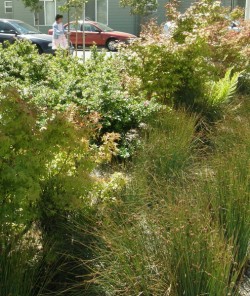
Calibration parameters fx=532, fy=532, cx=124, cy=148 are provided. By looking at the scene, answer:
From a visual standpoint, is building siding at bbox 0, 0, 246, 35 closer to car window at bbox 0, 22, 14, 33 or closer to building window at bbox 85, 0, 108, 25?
building window at bbox 85, 0, 108, 25

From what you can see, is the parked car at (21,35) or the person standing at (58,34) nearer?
the person standing at (58,34)

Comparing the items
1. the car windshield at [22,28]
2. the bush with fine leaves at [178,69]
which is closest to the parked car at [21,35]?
the car windshield at [22,28]

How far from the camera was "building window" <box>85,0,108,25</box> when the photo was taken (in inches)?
1341

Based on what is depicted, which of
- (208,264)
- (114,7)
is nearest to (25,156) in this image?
(208,264)

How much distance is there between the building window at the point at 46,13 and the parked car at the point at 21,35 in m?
12.0

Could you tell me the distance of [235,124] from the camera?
19.5 feet

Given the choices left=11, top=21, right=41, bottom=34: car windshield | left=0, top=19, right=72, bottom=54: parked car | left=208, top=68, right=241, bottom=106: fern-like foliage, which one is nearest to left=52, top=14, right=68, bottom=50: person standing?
left=208, top=68, right=241, bottom=106: fern-like foliage

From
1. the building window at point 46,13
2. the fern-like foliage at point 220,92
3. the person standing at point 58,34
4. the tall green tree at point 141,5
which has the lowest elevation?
the building window at point 46,13

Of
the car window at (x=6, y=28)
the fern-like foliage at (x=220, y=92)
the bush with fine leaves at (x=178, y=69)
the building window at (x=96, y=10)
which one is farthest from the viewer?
the building window at (x=96, y=10)

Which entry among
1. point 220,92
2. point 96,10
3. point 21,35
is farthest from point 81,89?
point 96,10

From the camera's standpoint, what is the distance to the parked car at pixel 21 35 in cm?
2205

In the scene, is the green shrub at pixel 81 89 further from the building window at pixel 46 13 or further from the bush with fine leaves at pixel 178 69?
the building window at pixel 46 13

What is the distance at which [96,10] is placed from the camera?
34.2 metres

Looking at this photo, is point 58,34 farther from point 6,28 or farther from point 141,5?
point 141,5
